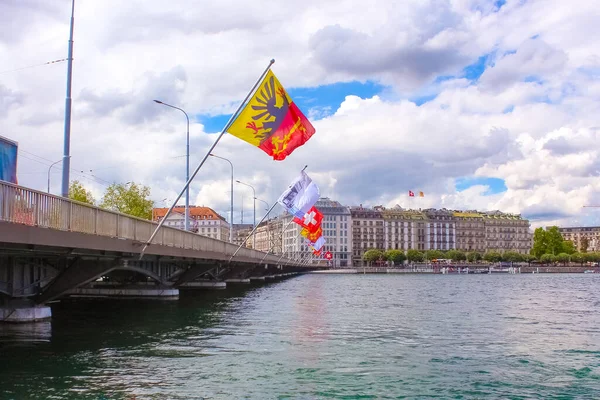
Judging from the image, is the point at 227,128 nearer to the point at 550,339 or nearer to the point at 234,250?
the point at 550,339

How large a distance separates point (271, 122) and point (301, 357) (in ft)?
37.3

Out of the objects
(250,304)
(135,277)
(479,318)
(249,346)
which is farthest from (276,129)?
(135,277)

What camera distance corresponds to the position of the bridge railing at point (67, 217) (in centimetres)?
2117

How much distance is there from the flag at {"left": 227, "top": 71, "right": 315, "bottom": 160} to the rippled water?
869cm

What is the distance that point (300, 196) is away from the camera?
5719 cm

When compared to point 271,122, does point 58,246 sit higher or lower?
lower

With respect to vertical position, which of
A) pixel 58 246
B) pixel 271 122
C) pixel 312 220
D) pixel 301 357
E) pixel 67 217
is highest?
pixel 271 122

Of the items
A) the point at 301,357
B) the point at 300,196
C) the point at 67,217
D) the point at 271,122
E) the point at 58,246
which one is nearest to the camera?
the point at 301,357

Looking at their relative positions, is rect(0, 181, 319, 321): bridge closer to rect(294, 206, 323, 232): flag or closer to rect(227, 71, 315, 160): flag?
rect(227, 71, 315, 160): flag

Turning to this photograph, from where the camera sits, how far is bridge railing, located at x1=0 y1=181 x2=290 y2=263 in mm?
21172

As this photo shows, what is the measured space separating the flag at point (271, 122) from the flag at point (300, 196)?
2411 centimetres

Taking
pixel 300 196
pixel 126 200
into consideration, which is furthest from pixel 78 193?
pixel 300 196

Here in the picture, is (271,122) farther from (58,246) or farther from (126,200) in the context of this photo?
(126,200)

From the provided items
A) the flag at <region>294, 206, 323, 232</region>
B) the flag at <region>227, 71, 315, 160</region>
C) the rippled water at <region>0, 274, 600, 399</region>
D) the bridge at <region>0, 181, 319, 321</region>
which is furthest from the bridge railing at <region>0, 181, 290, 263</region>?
the flag at <region>294, 206, 323, 232</region>
